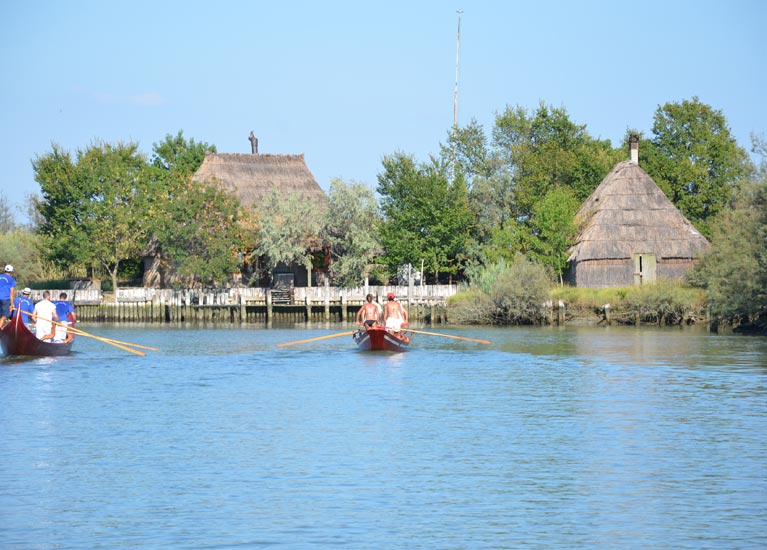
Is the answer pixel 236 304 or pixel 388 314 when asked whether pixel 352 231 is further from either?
pixel 388 314

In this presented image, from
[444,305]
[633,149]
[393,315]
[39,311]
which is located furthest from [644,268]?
[39,311]

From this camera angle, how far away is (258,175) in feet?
265

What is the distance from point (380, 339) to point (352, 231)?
3169 cm

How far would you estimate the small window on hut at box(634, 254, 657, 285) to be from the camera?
6506cm

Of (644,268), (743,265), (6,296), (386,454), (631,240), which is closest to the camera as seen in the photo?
(386,454)

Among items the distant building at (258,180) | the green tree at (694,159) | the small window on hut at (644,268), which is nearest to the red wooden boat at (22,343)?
the small window on hut at (644,268)

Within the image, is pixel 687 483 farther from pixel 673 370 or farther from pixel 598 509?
pixel 673 370

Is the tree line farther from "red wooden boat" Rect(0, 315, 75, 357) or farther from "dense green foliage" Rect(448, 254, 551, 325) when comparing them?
"red wooden boat" Rect(0, 315, 75, 357)

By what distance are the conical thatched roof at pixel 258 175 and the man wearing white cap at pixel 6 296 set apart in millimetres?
40922

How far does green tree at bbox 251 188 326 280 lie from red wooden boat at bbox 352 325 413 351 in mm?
29268

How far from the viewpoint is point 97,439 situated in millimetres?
22219

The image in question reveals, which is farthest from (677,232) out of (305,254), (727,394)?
(727,394)

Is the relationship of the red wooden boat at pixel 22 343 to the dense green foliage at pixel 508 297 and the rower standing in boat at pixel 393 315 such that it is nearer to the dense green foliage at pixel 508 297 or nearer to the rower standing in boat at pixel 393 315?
the rower standing in boat at pixel 393 315

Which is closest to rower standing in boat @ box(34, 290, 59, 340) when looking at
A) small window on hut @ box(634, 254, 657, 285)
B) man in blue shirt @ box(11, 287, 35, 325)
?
man in blue shirt @ box(11, 287, 35, 325)
